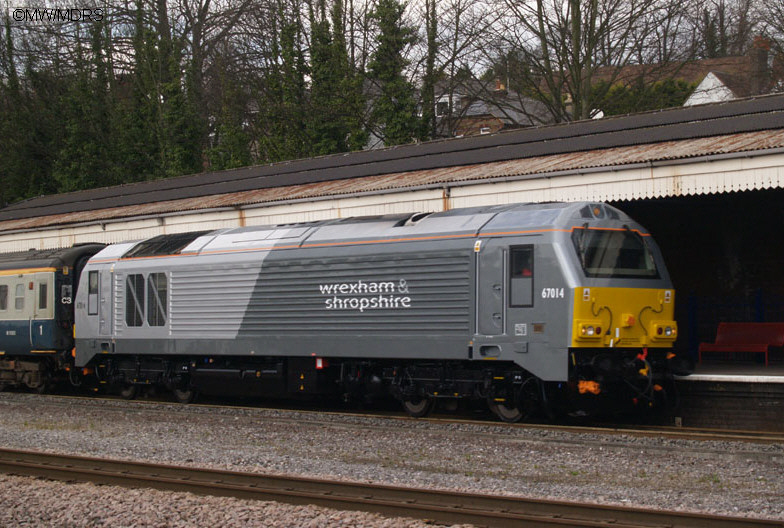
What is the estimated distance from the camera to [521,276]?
1227 cm

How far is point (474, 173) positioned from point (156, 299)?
6.29 m

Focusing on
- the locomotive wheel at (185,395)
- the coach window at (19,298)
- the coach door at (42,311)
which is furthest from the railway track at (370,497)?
the coach window at (19,298)

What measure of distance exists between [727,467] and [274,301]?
25.8ft

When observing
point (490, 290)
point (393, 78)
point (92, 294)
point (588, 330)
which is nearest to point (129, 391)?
point (92, 294)

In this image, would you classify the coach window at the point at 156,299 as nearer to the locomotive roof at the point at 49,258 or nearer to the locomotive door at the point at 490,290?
the locomotive roof at the point at 49,258

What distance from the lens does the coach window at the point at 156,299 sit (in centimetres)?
1666

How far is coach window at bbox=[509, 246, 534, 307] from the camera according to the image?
1218cm

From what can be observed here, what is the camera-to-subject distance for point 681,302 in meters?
18.2

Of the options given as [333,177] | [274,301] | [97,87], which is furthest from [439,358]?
[97,87]

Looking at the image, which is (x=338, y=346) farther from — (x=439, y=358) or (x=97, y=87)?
(x=97, y=87)

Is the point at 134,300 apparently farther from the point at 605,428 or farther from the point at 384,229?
the point at 605,428

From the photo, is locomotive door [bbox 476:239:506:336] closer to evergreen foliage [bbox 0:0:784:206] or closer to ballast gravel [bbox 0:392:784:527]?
ballast gravel [bbox 0:392:784:527]

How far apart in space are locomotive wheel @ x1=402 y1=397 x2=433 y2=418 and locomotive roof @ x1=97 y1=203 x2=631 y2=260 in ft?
8.36

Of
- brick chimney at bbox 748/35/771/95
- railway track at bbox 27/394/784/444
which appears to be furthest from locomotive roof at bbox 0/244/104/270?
brick chimney at bbox 748/35/771/95
